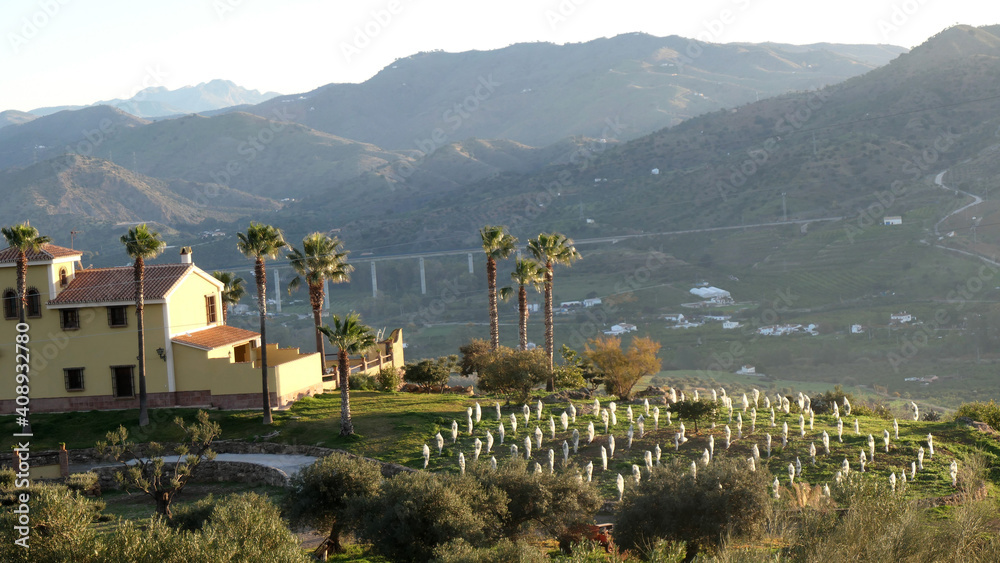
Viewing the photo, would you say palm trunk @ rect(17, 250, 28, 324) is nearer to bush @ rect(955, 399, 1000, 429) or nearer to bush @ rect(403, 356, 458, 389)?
bush @ rect(403, 356, 458, 389)

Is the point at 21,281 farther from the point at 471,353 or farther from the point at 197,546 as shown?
the point at 197,546

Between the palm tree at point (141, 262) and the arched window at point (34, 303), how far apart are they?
16.1 ft

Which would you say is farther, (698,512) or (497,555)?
(698,512)

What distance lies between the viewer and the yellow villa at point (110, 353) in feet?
111

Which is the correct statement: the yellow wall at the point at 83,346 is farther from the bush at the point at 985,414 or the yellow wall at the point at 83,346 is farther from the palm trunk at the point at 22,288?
the bush at the point at 985,414

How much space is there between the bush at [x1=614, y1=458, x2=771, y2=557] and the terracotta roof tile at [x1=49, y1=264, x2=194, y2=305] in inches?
967

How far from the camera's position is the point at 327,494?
784 inches

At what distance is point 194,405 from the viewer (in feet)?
111

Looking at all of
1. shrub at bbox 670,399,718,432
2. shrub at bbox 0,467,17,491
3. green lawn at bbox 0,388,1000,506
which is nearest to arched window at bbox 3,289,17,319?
green lawn at bbox 0,388,1000,506

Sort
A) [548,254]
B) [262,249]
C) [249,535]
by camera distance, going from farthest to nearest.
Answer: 1. [548,254]
2. [262,249]
3. [249,535]

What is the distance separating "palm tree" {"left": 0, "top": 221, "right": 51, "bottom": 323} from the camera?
103ft

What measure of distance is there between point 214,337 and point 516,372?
541 inches

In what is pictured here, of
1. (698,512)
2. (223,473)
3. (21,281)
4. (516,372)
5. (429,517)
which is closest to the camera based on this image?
(698,512)

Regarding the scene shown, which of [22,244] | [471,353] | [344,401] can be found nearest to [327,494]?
[344,401]
